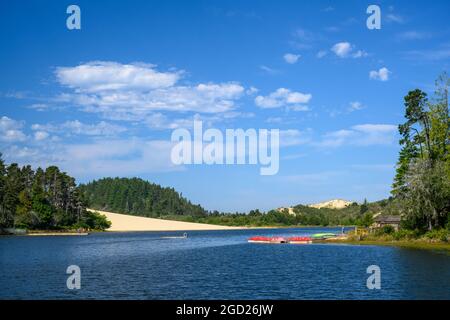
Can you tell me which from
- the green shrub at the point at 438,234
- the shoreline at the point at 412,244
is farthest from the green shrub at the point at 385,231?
the green shrub at the point at 438,234

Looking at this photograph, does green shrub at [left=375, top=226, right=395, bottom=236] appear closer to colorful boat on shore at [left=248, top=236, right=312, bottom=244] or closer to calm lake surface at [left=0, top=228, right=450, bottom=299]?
calm lake surface at [left=0, top=228, right=450, bottom=299]

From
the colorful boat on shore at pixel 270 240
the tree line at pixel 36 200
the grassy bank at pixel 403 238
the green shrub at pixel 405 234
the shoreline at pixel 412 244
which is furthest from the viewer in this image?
the tree line at pixel 36 200

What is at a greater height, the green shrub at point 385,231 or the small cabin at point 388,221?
the small cabin at point 388,221

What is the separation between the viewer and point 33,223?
17025 centimetres

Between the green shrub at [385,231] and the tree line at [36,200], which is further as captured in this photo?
the tree line at [36,200]

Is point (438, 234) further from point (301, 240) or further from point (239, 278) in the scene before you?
point (239, 278)

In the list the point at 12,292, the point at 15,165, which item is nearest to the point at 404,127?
the point at 12,292

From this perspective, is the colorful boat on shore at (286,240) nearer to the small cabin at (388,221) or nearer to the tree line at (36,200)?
the small cabin at (388,221)

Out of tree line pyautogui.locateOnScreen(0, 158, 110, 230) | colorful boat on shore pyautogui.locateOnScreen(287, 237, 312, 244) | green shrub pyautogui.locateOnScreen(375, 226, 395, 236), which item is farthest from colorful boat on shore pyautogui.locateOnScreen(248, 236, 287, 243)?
tree line pyautogui.locateOnScreen(0, 158, 110, 230)

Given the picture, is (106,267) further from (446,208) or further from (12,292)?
(446,208)

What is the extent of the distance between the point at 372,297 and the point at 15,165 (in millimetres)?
176478

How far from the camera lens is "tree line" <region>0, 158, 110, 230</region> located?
163m

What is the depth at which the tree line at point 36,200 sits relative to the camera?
536 ft

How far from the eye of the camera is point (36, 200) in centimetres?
16925
